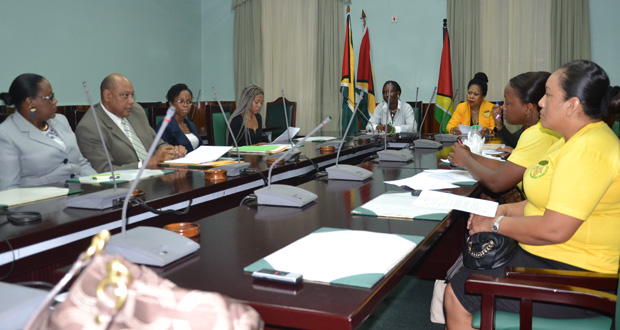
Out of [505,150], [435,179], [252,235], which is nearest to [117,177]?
[252,235]

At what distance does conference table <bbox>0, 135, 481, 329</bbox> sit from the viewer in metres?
0.95

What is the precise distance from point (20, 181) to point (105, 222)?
3.42ft

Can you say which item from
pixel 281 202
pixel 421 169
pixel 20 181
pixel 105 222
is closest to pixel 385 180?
pixel 421 169

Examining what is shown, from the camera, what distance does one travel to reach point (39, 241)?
141 centimetres

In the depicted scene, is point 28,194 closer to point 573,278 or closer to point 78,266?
point 78,266

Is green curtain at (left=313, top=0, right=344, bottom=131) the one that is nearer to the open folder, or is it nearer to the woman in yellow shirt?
the woman in yellow shirt

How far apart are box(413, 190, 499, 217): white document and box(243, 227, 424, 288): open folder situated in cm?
41

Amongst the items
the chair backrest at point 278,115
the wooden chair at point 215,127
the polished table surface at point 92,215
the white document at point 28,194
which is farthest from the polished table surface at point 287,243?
the chair backrest at point 278,115

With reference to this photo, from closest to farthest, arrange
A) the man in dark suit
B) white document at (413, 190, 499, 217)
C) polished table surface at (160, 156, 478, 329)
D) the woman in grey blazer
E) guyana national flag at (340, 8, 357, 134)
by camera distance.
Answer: polished table surface at (160, 156, 478, 329) < white document at (413, 190, 499, 217) < the woman in grey blazer < the man in dark suit < guyana national flag at (340, 8, 357, 134)

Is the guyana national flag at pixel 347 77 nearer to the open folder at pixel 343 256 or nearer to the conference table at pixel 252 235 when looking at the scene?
the conference table at pixel 252 235

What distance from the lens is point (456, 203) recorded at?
68.2 inches

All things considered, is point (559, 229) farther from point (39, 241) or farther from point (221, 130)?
point (221, 130)

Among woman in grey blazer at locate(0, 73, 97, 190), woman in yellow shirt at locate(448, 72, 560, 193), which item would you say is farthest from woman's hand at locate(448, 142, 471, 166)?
woman in grey blazer at locate(0, 73, 97, 190)

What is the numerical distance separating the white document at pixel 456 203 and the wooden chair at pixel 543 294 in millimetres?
315
